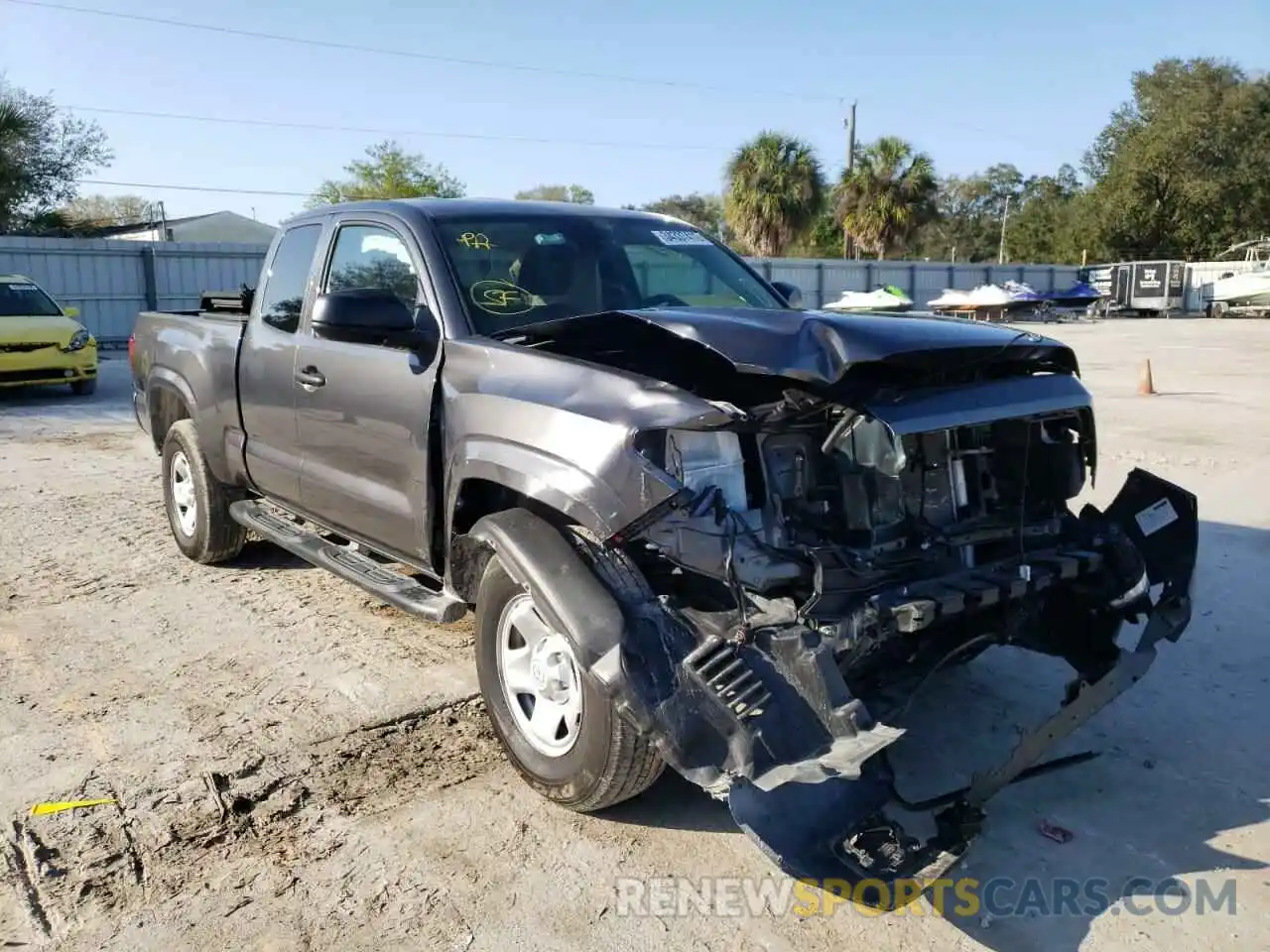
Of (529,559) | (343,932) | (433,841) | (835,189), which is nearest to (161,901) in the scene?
(343,932)

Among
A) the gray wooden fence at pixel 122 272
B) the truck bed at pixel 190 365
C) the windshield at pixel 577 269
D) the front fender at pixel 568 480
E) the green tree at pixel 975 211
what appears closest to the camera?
the front fender at pixel 568 480

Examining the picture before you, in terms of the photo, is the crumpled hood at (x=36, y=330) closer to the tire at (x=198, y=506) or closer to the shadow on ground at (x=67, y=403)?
the shadow on ground at (x=67, y=403)

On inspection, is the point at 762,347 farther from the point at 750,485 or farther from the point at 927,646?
the point at 927,646

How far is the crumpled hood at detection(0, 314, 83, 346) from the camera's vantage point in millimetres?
13805

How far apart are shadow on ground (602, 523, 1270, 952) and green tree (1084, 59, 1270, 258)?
55.9 meters

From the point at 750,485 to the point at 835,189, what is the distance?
40.7m

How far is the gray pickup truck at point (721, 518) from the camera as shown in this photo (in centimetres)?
279

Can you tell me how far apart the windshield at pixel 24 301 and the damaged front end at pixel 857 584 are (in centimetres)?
1426

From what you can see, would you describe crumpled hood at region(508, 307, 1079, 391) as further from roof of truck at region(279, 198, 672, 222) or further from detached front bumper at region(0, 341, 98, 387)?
detached front bumper at region(0, 341, 98, 387)

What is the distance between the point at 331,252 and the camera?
4828mm

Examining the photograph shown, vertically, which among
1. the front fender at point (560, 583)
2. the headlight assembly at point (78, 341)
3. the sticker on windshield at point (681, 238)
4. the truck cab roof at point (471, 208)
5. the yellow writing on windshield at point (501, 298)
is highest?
the truck cab roof at point (471, 208)

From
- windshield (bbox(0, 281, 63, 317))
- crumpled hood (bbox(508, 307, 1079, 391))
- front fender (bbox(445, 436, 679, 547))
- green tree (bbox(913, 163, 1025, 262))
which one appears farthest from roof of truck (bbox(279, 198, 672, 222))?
green tree (bbox(913, 163, 1025, 262))

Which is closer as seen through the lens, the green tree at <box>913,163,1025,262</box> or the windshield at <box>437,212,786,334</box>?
the windshield at <box>437,212,786,334</box>

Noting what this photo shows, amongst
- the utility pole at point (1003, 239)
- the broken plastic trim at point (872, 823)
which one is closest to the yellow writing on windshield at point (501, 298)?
the broken plastic trim at point (872, 823)
